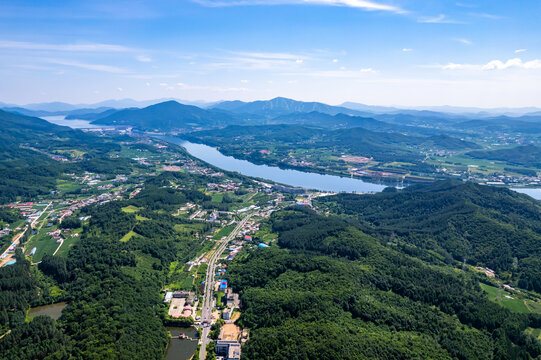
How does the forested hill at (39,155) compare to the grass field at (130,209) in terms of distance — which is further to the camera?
the forested hill at (39,155)

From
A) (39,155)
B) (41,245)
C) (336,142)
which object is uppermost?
(336,142)

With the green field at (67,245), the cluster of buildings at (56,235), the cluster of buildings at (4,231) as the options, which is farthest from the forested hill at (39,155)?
the green field at (67,245)

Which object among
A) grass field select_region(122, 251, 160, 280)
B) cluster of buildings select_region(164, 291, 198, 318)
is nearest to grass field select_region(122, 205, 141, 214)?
grass field select_region(122, 251, 160, 280)

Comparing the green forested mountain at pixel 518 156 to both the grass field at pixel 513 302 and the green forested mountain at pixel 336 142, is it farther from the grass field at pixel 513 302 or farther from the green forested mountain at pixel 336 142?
the grass field at pixel 513 302

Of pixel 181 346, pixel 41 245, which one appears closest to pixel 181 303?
pixel 181 346

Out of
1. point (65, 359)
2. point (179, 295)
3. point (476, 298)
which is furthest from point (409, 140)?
point (65, 359)

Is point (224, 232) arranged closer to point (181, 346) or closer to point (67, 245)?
point (67, 245)
